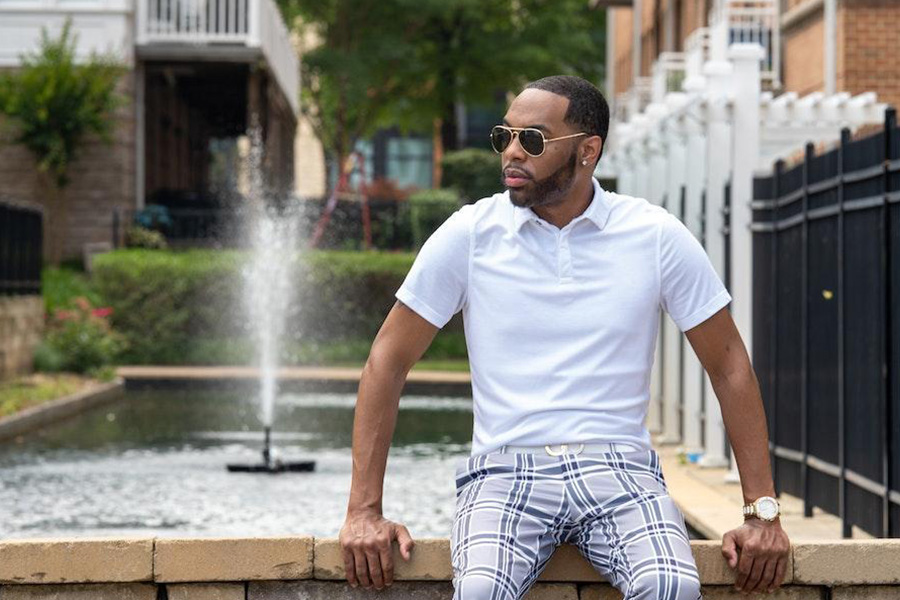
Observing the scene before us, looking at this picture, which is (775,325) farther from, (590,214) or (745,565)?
(590,214)

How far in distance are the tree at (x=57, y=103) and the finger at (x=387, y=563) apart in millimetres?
25384

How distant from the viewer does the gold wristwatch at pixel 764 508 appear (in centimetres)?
421

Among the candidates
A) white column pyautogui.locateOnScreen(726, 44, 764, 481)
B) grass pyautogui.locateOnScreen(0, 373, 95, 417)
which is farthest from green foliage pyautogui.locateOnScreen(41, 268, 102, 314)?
white column pyautogui.locateOnScreen(726, 44, 764, 481)

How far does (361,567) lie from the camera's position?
423 cm

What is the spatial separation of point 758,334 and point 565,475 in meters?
7.02

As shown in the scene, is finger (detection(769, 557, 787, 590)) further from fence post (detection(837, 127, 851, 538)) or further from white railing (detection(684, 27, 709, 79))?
white railing (detection(684, 27, 709, 79))

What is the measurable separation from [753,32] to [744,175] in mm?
14235

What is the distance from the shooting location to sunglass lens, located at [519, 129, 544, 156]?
4.12m

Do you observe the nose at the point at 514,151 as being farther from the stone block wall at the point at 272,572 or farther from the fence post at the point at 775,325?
the fence post at the point at 775,325

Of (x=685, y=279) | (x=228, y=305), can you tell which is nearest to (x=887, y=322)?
(x=685, y=279)

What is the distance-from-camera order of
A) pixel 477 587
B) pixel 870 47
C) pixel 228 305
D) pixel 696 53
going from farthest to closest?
pixel 228 305, pixel 696 53, pixel 870 47, pixel 477 587

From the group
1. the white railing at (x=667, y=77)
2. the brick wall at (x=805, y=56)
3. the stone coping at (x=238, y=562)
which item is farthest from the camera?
the white railing at (x=667, y=77)

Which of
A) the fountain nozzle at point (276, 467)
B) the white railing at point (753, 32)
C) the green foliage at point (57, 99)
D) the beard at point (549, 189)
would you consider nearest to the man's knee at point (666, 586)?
the beard at point (549, 189)

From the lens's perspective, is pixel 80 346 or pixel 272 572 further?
pixel 80 346
